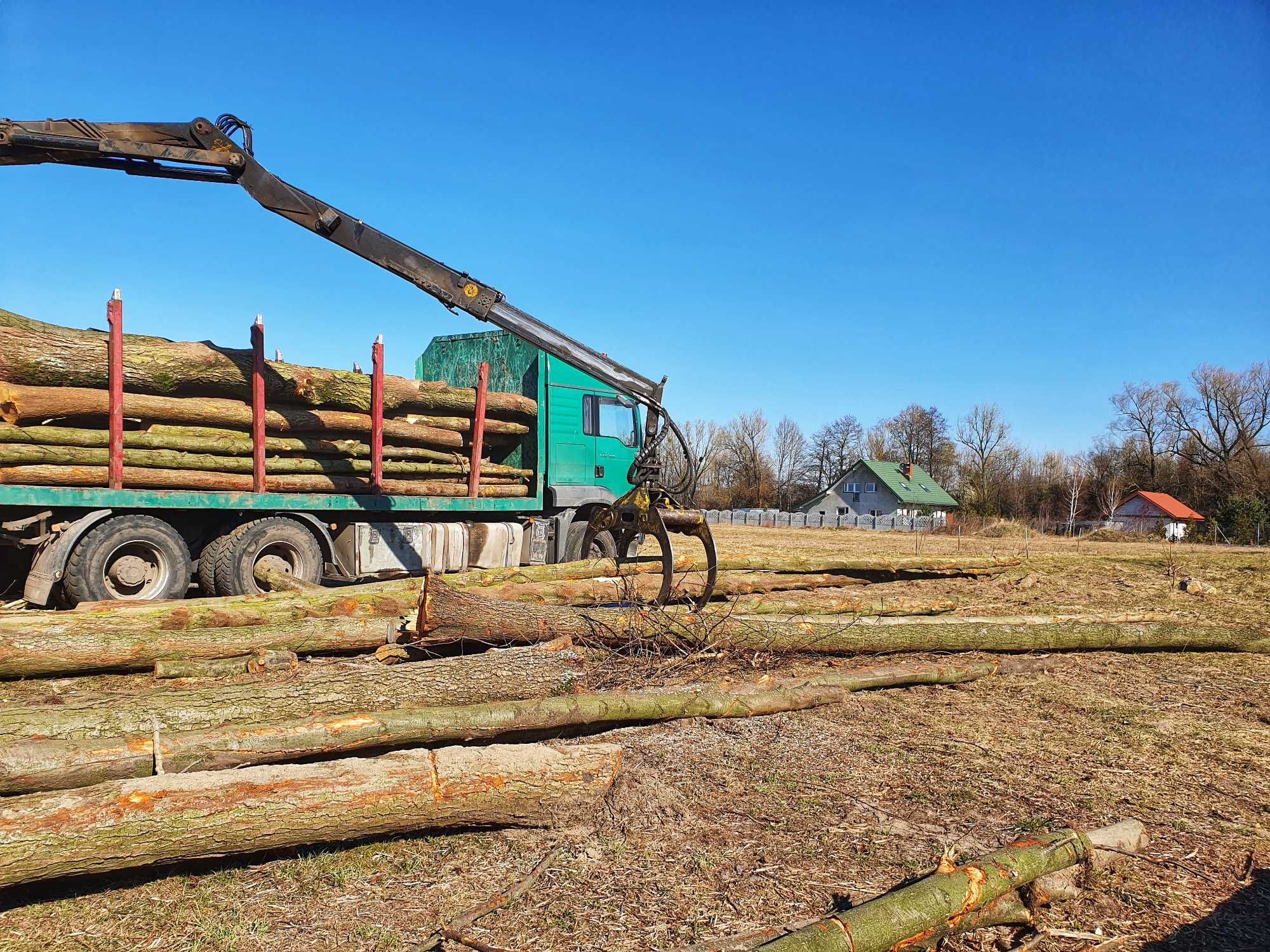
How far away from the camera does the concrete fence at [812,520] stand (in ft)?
181

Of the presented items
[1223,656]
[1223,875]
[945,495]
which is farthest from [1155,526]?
[1223,875]

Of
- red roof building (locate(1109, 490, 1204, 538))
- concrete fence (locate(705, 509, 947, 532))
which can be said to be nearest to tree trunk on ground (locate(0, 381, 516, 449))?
concrete fence (locate(705, 509, 947, 532))

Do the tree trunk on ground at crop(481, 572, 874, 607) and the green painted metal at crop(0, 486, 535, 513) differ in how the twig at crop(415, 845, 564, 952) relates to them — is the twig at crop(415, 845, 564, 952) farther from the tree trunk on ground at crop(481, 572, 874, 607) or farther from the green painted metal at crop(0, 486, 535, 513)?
the green painted metal at crop(0, 486, 535, 513)

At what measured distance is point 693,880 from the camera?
3.72 m

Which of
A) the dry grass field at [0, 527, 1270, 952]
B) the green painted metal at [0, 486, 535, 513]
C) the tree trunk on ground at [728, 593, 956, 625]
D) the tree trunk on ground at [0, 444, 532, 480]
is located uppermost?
the tree trunk on ground at [0, 444, 532, 480]

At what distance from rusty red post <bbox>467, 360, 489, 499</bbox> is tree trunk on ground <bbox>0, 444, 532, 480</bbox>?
0.47ft

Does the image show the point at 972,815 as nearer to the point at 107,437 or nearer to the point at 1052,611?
the point at 1052,611

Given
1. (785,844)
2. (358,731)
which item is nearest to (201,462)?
(358,731)

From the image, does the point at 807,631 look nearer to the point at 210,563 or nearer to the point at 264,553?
the point at 264,553

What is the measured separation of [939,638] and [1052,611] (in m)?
2.27

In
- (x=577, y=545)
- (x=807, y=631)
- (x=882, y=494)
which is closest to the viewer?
(x=807, y=631)

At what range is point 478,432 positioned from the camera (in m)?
11.6

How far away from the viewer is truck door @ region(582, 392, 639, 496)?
1290 centimetres

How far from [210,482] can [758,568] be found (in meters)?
7.03
